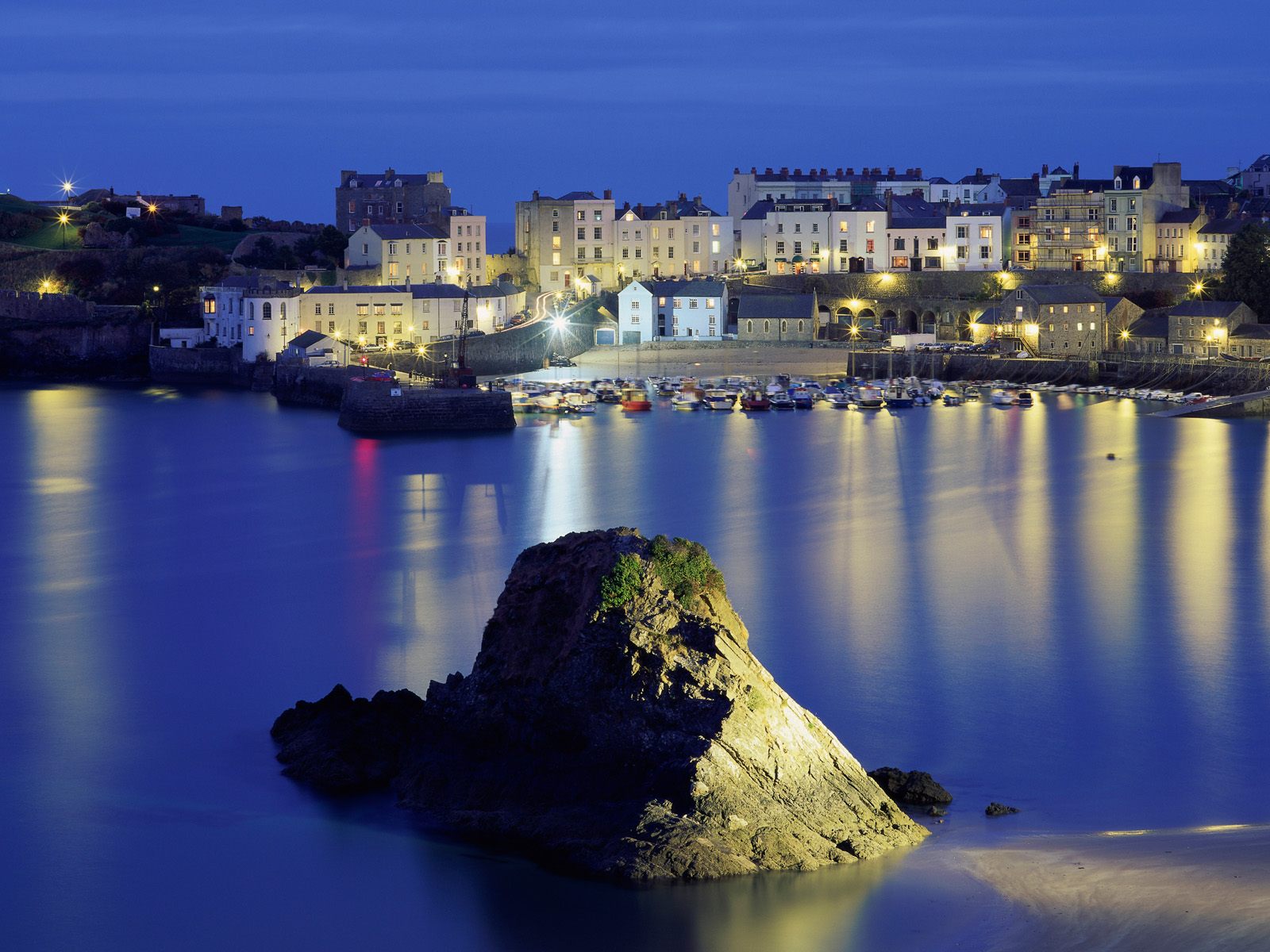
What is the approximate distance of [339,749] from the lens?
1106cm

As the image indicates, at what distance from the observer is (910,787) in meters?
10.5

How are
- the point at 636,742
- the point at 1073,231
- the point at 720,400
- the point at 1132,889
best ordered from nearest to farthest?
1. the point at 1132,889
2. the point at 636,742
3. the point at 720,400
4. the point at 1073,231

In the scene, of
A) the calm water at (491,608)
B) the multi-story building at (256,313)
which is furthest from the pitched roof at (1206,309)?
the multi-story building at (256,313)

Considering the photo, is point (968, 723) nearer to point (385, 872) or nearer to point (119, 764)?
point (385, 872)

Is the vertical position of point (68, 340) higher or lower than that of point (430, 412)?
higher

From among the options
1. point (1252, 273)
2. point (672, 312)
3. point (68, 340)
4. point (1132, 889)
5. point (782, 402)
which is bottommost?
point (1132, 889)

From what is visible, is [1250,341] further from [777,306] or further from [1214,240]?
[777,306]

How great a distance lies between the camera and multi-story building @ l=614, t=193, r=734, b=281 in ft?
156

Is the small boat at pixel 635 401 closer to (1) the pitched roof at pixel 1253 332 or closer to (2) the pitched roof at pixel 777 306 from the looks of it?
(2) the pitched roof at pixel 777 306

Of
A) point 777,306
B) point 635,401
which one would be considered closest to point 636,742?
point 635,401

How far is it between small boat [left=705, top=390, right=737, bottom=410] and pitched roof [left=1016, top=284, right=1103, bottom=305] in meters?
7.74

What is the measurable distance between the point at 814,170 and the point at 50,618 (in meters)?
40.3

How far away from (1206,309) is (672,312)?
11.7 m

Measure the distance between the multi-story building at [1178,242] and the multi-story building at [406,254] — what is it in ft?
55.6
